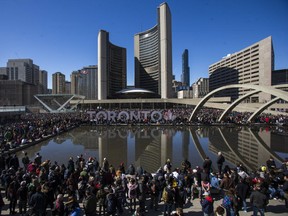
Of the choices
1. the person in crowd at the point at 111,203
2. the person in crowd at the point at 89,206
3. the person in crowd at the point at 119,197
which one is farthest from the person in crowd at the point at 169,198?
the person in crowd at the point at 89,206

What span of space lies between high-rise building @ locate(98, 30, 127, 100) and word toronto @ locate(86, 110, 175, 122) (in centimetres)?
8839

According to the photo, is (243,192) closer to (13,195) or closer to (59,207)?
(59,207)

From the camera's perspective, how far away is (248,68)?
9188 centimetres

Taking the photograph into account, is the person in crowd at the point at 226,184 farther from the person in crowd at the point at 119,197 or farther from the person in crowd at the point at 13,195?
the person in crowd at the point at 13,195

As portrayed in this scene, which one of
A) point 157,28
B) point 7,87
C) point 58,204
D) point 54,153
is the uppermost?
point 157,28

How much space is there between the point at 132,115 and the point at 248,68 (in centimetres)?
7669

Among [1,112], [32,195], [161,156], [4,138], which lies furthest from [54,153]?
[1,112]

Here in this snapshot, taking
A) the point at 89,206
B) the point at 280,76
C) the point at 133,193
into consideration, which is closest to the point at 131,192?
the point at 133,193

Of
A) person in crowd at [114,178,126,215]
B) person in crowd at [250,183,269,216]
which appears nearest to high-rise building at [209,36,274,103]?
person in crowd at [250,183,269,216]

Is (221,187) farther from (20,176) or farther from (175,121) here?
(175,121)

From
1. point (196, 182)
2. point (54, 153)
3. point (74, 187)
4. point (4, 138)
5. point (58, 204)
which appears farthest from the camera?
point (4, 138)

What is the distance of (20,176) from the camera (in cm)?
721

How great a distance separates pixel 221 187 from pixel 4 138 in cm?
1820

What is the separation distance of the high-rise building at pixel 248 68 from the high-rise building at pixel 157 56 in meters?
30.3
